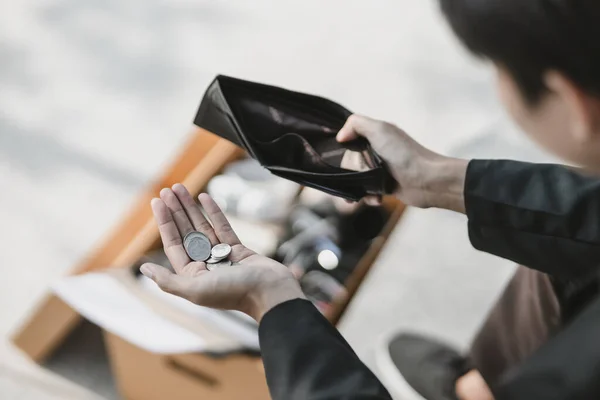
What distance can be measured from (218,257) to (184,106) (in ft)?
2.84

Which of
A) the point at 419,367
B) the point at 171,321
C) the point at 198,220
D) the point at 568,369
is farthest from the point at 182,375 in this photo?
the point at 568,369

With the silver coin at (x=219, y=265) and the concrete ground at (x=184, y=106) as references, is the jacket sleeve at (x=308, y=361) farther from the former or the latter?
the concrete ground at (x=184, y=106)

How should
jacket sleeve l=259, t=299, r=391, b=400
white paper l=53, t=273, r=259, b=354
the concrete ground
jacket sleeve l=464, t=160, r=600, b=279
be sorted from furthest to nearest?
1. the concrete ground
2. white paper l=53, t=273, r=259, b=354
3. jacket sleeve l=464, t=160, r=600, b=279
4. jacket sleeve l=259, t=299, r=391, b=400

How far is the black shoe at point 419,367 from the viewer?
3.09 ft

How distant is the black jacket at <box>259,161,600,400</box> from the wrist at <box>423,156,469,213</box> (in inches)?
1.0

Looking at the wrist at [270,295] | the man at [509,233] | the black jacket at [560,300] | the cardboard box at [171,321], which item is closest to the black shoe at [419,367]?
the man at [509,233]

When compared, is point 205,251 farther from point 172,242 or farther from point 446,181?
point 446,181

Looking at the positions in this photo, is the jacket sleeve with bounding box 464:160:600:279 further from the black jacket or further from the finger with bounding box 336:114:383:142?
the finger with bounding box 336:114:383:142

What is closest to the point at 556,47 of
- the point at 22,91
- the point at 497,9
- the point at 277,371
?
the point at 497,9

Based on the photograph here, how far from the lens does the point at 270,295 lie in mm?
569

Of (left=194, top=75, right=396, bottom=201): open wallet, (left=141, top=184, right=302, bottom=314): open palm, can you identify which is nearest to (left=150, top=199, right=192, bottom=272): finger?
(left=141, top=184, right=302, bottom=314): open palm

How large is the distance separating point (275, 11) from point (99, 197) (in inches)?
24.3

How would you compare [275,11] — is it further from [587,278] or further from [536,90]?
[536,90]

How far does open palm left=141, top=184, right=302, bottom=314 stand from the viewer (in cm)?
56
